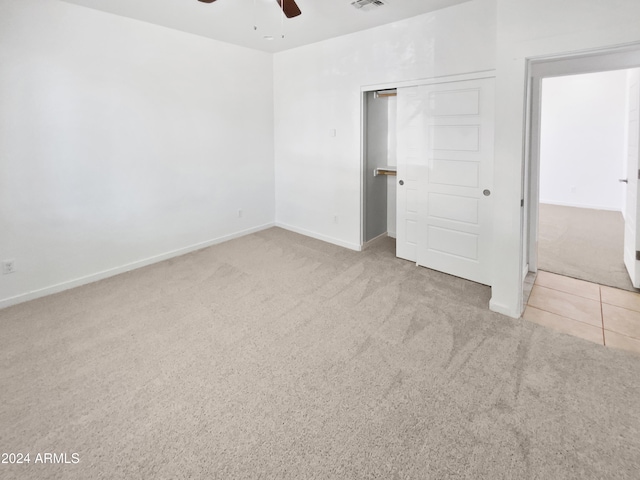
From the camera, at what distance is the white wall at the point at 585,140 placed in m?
6.32

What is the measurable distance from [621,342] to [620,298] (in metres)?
0.89

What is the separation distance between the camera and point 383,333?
2.73 meters

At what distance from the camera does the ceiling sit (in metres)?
3.35

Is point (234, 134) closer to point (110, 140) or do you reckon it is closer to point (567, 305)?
point (110, 140)

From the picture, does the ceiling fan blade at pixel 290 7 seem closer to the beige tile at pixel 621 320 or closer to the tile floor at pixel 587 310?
the tile floor at pixel 587 310

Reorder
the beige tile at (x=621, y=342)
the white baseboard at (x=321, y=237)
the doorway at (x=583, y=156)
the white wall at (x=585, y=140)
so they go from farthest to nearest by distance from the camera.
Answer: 1. the white wall at (x=585, y=140)
2. the doorway at (x=583, y=156)
3. the white baseboard at (x=321, y=237)
4. the beige tile at (x=621, y=342)

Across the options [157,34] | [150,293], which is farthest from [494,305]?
[157,34]

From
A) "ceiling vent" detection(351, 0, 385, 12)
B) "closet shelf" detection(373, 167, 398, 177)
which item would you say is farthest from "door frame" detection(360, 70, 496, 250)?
"ceiling vent" detection(351, 0, 385, 12)

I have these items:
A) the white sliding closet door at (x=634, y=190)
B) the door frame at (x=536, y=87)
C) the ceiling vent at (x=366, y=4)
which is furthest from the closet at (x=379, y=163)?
the white sliding closet door at (x=634, y=190)

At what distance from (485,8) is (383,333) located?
301 centimetres

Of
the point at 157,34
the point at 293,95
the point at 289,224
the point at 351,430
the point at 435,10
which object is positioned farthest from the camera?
the point at 289,224

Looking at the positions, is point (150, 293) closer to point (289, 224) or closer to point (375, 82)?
point (289, 224)

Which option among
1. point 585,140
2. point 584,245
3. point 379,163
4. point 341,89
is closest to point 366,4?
point 341,89

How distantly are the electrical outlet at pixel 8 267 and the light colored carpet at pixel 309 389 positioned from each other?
1.17 feet
